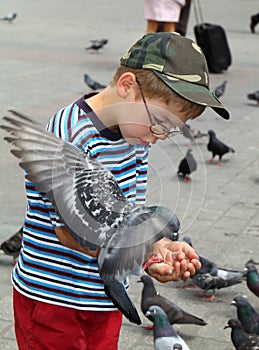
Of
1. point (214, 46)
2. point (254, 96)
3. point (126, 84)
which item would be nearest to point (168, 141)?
point (126, 84)

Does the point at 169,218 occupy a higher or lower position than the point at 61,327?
higher

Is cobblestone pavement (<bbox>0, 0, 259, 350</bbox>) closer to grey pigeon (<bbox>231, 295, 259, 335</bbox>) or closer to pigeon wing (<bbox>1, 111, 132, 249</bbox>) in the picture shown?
grey pigeon (<bbox>231, 295, 259, 335</bbox>)

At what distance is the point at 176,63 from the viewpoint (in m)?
2.50

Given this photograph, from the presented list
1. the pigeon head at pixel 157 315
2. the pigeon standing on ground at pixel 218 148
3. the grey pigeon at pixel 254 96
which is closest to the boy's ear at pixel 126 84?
the pigeon head at pixel 157 315

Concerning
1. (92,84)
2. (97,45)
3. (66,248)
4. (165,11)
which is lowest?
(97,45)

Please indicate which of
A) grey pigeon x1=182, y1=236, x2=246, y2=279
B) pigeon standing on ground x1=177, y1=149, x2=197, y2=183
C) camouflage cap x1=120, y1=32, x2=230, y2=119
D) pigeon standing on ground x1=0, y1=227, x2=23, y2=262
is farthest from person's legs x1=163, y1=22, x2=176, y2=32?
camouflage cap x1=120, y1=32, x2=230, y2=119

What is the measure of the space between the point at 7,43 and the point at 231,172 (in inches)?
337

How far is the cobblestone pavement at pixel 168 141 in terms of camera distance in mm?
4750

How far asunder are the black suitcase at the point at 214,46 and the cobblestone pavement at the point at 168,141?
199 mm

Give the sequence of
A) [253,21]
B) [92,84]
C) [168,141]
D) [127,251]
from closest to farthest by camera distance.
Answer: [127,251]
[168,141]
[92,84]
[253,21]

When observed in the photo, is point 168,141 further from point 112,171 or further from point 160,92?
point 160,92

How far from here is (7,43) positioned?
52.4 ft

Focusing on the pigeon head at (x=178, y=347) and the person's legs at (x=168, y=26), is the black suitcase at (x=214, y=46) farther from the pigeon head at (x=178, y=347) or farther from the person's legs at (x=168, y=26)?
the pigeon head at (x=178, y=347)

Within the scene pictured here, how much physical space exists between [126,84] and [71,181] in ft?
1.12
